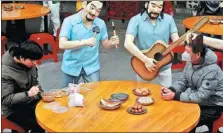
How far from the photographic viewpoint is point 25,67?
4.24 m

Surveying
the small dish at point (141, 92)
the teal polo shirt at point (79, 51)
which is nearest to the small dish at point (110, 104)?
the small dish at point (141, 92)

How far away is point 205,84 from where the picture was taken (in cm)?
411

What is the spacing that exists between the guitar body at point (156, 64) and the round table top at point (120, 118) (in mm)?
475

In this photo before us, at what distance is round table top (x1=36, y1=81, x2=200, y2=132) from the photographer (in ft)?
11.9

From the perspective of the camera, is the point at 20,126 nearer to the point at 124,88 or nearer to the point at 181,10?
the point at 124,88

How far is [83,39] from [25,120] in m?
1.07

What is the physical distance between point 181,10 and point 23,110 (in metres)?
7.51

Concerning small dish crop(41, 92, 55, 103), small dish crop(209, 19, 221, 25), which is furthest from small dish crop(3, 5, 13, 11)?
small dish crop(41, 92, 55, 103)

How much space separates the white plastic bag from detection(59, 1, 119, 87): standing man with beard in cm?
76

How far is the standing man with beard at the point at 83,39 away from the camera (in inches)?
187

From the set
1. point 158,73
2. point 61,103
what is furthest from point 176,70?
point 61,103

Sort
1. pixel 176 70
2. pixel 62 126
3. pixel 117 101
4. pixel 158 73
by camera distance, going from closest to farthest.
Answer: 1. pixel 62 126
2. pixel 117 101
3. pixel 158 73
4. pixel 176 70

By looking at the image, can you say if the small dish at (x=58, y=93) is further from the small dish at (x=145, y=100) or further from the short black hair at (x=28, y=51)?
the small dish at (x=145, y=100)

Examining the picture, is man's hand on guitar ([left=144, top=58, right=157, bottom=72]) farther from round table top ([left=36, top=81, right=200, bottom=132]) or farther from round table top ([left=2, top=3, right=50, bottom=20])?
round table top ([left=2, top=3, right=50, bottom=20])
